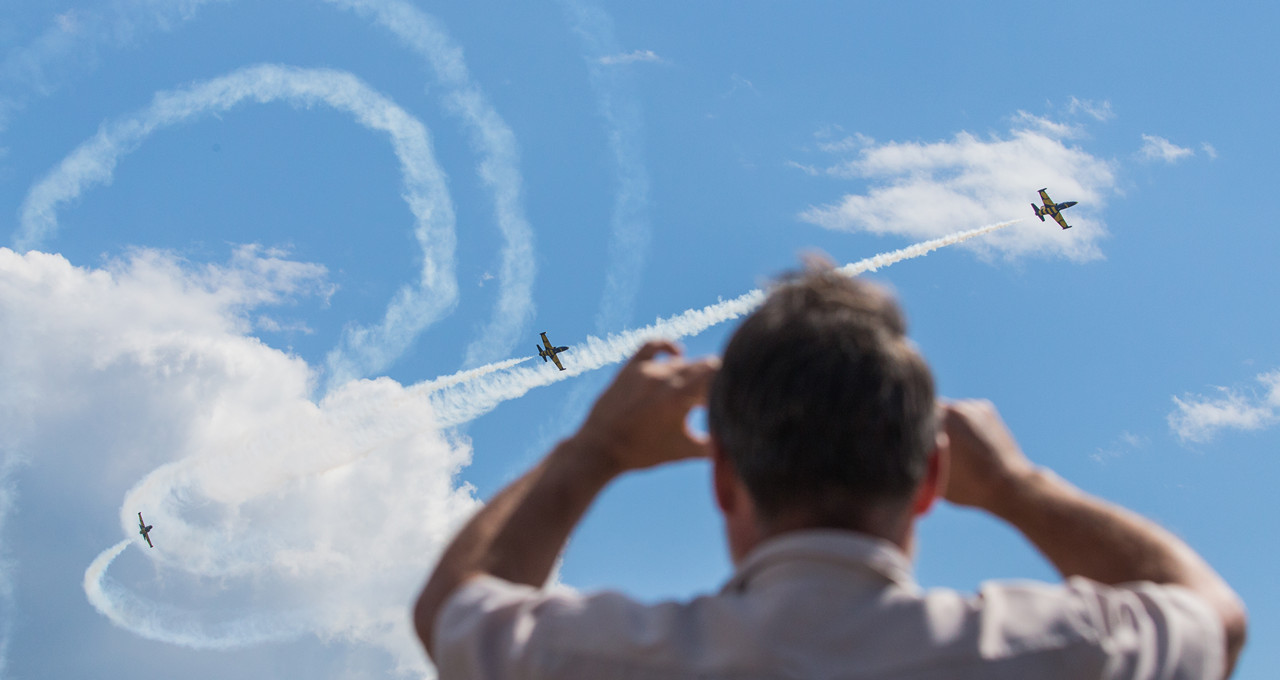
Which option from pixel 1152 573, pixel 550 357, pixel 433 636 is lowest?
pixel 1152 573

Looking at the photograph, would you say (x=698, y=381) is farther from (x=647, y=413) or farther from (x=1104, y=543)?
(x=1104, y=543)

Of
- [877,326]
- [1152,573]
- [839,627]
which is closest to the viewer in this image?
[839,627]

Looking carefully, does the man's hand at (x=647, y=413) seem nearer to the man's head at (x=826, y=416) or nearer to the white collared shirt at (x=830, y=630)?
the man's head at (x=826, y=416)

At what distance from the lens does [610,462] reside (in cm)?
354

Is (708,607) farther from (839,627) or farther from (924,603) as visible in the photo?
(924,603)

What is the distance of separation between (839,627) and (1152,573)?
1.45 metres

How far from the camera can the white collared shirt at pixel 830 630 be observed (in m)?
2.69

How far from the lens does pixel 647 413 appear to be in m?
3.50

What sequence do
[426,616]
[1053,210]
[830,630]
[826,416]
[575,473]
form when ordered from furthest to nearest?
[1053,210]
[575,473]
[426,616]
[826,416]
[830,630]

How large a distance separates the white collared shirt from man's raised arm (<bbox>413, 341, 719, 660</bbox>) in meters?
0.23

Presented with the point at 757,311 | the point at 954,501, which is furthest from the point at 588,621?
the point at 954,501

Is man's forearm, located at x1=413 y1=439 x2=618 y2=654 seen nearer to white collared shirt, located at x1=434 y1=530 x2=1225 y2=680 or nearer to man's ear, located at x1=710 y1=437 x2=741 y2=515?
white collared shirt, located at x1=434 y1=530 x2=1225 y2=680

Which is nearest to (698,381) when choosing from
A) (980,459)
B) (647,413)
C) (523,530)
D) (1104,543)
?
(647,413)

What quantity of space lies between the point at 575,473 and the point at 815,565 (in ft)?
3.37
